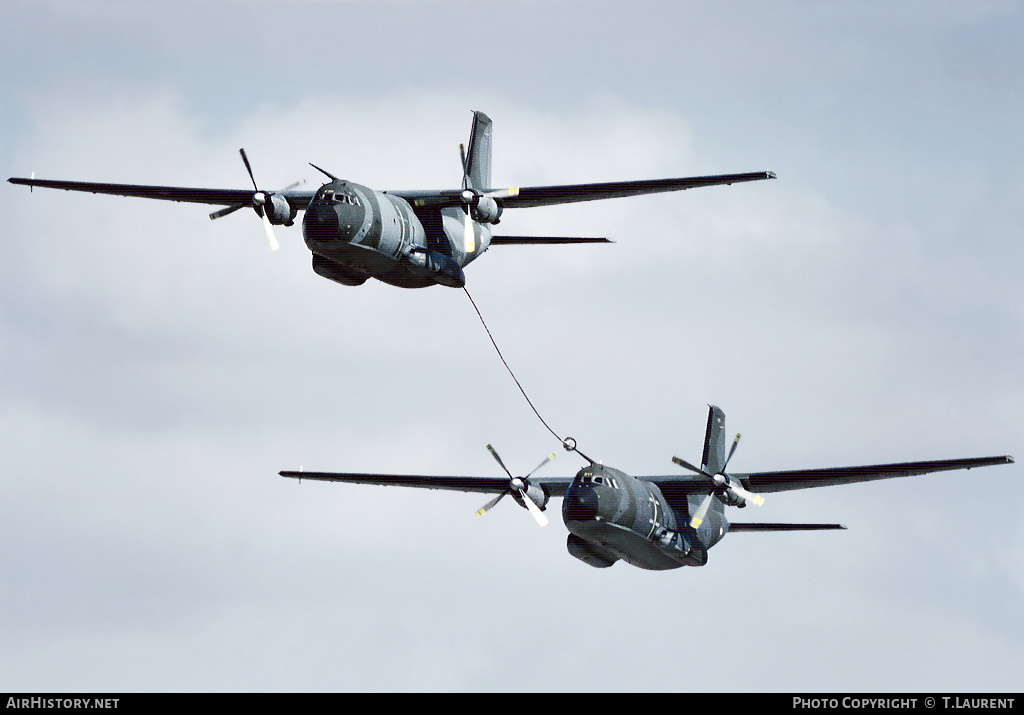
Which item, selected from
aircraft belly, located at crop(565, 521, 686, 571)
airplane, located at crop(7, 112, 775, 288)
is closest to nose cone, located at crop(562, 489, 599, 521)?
aircraft belly, located at crop(565, 521, 686, 571)

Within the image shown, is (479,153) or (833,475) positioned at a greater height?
(479,153)

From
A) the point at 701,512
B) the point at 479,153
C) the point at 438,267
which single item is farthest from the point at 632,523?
the point at 479,153

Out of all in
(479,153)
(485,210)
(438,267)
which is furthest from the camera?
(479,153)

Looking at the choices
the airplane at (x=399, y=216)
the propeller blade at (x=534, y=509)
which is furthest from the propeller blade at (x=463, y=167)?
the propeller blade at (x=534, y=509)

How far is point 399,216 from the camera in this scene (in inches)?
1955

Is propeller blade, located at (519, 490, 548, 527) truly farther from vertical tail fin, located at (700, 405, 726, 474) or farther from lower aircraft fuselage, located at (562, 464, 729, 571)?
vertical tail fin, located at (700, 405, 726, 474)

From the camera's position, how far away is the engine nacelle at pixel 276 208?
2019 inches

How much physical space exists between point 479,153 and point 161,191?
39.1 ft

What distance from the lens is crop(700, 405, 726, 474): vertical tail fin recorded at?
6650 cm

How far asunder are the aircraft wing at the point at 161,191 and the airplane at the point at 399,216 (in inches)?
1.4

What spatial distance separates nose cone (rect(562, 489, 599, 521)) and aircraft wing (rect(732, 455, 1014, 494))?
6447 mm

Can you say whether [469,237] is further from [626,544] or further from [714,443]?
[714,443]
